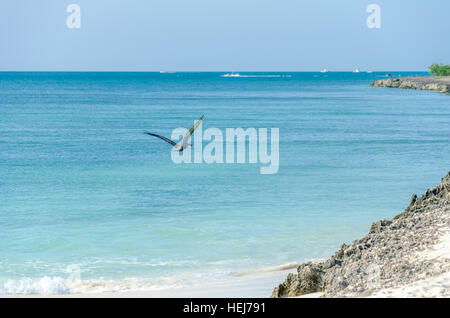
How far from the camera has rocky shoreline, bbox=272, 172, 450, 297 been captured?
894 cm

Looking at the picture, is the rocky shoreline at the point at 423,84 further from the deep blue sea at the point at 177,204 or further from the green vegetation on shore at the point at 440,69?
the deep blue sea at the point at 177,204

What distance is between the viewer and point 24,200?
20.9 m

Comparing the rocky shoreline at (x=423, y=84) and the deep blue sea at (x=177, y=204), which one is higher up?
the rocky shoreline at (x=423, y=84)

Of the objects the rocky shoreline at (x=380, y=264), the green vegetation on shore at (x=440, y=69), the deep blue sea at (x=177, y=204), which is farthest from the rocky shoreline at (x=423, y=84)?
the rocky shoreline at (x=380, y=264)

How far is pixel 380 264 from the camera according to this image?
970cm

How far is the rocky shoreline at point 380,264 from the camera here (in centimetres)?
894

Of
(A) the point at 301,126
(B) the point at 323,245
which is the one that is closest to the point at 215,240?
(B) the point at 323,245

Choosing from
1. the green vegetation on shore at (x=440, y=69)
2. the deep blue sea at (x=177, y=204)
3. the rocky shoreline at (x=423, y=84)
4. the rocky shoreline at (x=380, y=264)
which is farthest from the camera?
the green vegetation on shore at (x=440, y=69)

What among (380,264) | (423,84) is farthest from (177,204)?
(423,84)

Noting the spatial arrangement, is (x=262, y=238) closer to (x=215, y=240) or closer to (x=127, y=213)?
(x=215, y=240)

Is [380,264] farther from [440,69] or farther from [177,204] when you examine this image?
[440,69]

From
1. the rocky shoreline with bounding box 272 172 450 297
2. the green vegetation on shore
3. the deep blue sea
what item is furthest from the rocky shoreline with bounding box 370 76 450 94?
the rocky shoreline with bounding box 272 172 450 297

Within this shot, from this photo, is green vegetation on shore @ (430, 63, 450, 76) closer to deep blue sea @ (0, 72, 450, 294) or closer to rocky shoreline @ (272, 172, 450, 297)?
deep blue sea @ (0, 72, 450, 294)
